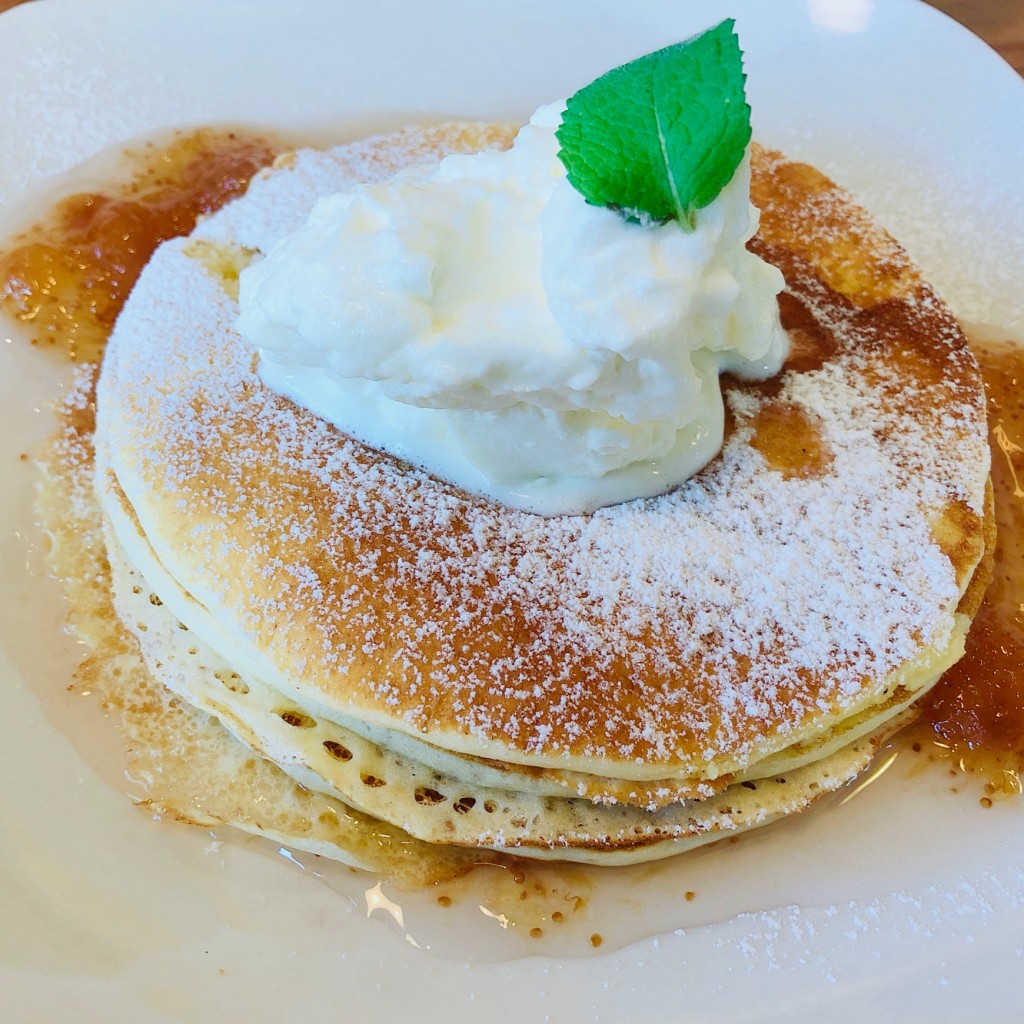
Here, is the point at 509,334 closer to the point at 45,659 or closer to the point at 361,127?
the point at 45,659

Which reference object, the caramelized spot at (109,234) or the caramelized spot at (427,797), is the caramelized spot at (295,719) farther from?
the caramelized spot at (109,234)

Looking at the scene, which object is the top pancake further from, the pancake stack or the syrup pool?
the syrup pool

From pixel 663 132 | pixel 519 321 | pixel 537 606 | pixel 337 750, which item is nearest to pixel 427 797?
pixel 337 750

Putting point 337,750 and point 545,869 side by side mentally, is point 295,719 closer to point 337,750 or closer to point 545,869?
point 337,750

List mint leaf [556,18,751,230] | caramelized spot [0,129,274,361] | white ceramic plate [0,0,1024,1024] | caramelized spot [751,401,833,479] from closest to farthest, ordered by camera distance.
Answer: mint leaf [556,18,751,230] → white ceramic plate [0,0,1024,1024] → caramelized spot [751,401,833,479] → caramelized spot [0,129,274,361]

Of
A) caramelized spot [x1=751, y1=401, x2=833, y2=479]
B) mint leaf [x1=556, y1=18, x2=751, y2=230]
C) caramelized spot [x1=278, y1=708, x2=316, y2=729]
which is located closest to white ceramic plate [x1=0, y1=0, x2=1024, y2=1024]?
caramelized spot [x1=278, y1=708, x2=316, y2=729]

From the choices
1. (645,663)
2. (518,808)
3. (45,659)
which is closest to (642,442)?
(645,663)
